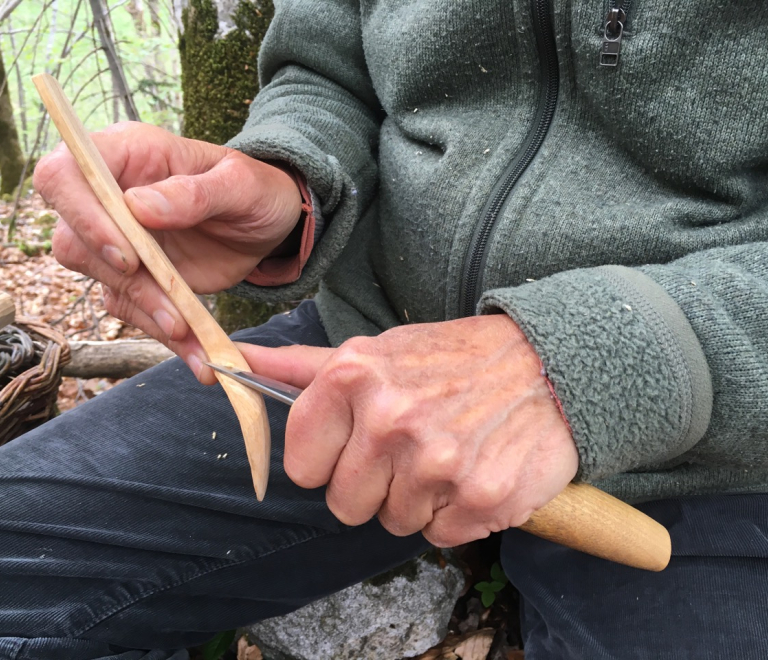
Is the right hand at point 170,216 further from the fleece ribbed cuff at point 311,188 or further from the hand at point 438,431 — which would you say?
the hand at point 438,431

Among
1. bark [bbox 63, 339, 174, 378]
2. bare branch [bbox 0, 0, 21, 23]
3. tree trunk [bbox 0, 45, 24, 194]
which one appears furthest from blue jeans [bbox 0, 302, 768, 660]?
tree trunk [bbox 0, 45, 24, 194]

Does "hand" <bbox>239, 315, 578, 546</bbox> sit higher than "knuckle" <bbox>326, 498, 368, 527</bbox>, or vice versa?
"hand" <bbox>239, 315, 578, 546</bbox>

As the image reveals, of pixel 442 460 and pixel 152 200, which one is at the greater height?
pixel 152 200

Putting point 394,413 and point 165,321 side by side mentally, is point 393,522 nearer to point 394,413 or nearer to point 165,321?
point 394,413

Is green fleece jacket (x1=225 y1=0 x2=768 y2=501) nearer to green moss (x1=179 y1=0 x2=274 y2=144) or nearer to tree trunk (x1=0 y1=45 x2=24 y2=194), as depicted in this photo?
green moss (x1=179 y1=0 x2=274 y2=144)

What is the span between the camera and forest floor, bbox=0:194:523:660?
5.19 ft

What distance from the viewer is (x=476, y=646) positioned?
61.2 inches

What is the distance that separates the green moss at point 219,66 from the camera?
5.98 feet

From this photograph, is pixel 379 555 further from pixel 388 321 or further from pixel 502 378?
pixel 502 378

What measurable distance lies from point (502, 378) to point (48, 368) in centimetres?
160

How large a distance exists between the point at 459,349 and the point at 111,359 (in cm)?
189

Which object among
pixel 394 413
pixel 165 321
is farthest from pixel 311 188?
pixel 394 413

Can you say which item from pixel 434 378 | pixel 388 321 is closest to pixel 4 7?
pixel 388 321

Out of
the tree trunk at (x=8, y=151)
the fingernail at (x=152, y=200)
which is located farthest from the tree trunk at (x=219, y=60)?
the tree trunk at (x=8, y=151)
